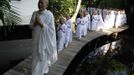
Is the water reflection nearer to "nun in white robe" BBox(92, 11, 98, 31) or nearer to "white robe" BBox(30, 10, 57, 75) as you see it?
"nun in white robe" BBox(92, 11, 98, 31)

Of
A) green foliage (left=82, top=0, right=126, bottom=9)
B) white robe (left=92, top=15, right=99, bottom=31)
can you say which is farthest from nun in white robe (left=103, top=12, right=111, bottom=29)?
green foliage (left=82, top=0, right=126, bottom=9)

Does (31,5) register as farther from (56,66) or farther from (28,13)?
(56,66)

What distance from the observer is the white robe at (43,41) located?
820cm

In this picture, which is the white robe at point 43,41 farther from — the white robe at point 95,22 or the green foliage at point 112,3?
the green foliage at point 112,3

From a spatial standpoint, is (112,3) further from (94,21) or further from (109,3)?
(94,21)

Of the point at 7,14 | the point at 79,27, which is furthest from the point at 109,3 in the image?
the point at 7,14

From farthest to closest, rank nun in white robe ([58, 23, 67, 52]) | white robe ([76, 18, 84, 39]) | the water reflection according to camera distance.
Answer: white robe ([76, 18, 84, 39]) → nun in white robe ([58, 23, 67, 52]) → the water reflection

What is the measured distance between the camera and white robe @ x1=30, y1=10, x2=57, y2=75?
820 cm

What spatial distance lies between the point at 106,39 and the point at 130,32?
27.7ft

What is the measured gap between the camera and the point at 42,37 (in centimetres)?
827

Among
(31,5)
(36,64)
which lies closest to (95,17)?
(31,5)

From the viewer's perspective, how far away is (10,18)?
23.9 ft

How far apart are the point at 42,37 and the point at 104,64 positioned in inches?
282

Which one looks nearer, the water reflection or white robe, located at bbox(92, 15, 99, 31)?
the water reflection
